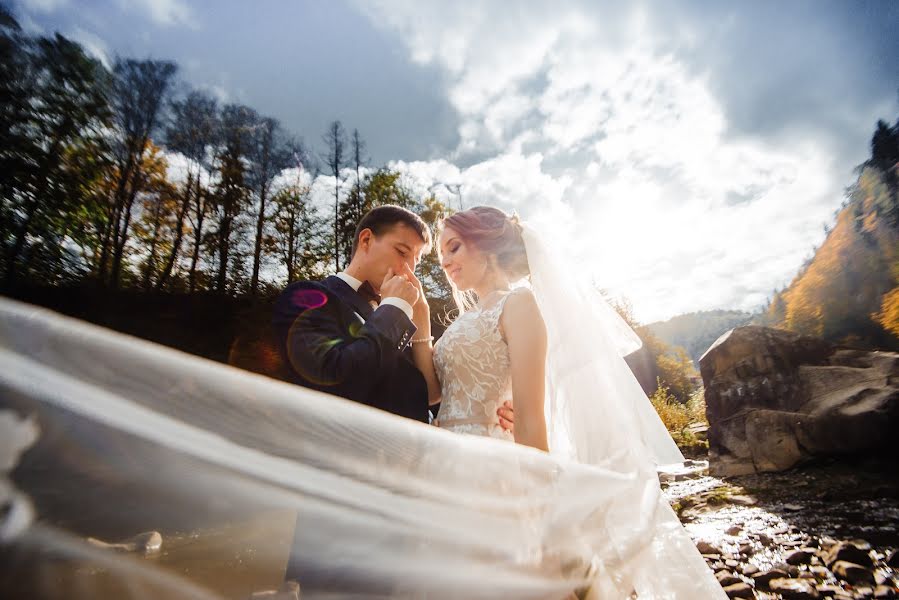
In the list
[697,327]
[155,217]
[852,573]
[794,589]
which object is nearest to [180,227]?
[155,217]

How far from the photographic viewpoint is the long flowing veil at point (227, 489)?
538mm

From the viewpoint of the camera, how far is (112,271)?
14.2 m

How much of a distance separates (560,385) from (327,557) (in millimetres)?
1811

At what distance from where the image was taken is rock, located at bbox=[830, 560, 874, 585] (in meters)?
2.96

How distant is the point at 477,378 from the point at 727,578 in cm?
315

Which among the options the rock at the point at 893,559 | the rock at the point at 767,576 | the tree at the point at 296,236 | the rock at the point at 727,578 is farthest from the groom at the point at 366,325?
the tree at the point at 296,236

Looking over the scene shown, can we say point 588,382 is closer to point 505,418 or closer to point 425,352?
point 505,418

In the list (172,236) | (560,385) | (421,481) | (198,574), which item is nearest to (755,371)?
(560,385)

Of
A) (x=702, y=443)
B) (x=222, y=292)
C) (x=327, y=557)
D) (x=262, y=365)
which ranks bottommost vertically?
(x=702, y=443)

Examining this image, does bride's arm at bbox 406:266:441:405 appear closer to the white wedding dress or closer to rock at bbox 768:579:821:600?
the white wedding dress

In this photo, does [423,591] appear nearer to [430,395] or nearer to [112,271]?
[430,395]

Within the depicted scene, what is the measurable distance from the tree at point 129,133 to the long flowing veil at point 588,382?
1783 centimetres

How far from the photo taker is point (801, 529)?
4070 millimetres

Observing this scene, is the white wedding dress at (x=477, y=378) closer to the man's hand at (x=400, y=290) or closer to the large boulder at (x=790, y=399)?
the man's hand at (x=400, y=290)
